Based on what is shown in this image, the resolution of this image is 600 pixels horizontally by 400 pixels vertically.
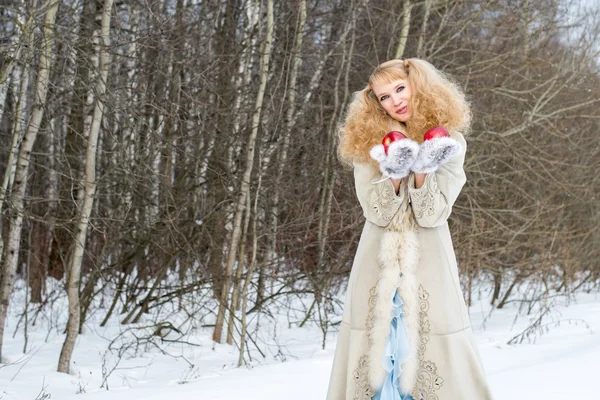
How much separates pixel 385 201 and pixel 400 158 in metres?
0.23

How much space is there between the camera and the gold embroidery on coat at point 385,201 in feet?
10.2

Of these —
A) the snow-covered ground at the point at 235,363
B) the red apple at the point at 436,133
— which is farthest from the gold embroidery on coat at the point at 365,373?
the snow-covered ground at the point at 235,363

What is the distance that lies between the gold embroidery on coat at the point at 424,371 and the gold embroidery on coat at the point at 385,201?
34 cm

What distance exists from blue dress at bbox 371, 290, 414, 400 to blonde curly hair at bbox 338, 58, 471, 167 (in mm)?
685

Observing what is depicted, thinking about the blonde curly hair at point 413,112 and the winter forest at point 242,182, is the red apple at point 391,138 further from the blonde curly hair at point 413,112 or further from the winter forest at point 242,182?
the winter forest at point 242,182

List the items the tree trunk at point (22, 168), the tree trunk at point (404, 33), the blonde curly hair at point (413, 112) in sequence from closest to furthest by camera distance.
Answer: the blonde curly hair at point (413, 112) < the tree trunk at point (22, 168) < the tree trunk at point (404, 33)

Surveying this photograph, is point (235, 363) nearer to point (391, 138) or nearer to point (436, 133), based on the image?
point (391, 138)

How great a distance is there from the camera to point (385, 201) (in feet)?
10.3

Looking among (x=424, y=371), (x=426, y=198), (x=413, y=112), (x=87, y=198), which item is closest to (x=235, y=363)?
(x=87, y=198)

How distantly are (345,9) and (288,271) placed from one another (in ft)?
12.9

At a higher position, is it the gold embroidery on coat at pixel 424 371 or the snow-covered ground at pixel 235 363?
the gold embroidery on coat at pixel 424 371

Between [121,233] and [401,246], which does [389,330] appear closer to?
[401,246]

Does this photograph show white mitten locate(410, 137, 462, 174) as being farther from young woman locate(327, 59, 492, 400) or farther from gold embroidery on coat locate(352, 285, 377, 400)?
gold embroidery on coat locate(352, 285, 377, 400)

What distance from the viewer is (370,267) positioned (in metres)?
3.24
